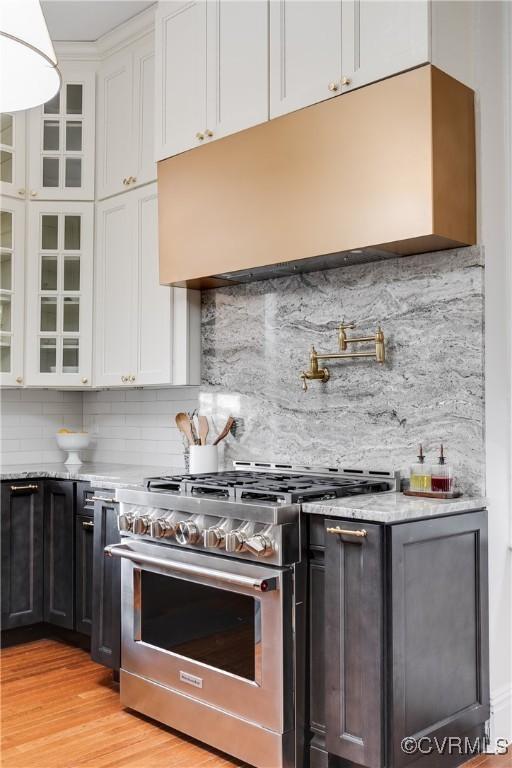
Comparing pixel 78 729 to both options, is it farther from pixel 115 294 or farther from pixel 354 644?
pixel 115 294

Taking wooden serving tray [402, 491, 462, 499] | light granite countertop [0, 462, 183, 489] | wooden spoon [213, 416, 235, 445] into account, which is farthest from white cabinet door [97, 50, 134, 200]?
wooden serving tray [402, 491, 462, 499]

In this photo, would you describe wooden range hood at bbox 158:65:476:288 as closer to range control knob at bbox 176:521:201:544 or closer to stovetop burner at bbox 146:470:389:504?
stovetop burner at bbox 146:470:389:504

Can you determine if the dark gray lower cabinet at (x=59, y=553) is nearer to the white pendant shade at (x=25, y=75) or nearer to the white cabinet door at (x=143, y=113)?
the white cabinet door at (x=143, y=113)

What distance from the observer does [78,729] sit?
2732mm

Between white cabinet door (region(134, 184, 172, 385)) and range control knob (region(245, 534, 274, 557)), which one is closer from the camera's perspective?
range control knob (region(245, 534, 274, 557))

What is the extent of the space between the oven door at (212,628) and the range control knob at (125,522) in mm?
71

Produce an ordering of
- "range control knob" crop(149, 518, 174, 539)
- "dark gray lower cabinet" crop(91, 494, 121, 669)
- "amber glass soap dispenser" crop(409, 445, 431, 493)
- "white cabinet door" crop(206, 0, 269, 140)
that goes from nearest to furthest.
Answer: "amber glass soap dispenser" crop(409, 445, 431, 493) < "range control knob" crop(149, 518, 174, 539) < "white cabinet door" crop(206, 0, 269, 140) < "dark gray lower cabinet" crop(91, 494, 121, 669)

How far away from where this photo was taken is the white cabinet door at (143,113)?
12.1 feet

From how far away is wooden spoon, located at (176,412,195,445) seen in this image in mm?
3508

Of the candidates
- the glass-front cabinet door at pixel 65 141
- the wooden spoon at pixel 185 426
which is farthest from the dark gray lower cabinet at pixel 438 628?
the glass-front cabinet door at pixel 65 141

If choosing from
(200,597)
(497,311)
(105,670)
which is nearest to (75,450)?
(105,670)

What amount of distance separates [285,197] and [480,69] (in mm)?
836

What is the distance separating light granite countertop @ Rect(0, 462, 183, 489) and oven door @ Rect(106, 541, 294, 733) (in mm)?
451

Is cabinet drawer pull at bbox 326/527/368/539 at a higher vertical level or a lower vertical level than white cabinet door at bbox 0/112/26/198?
lower
